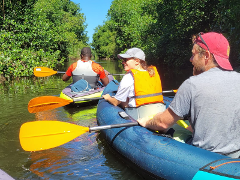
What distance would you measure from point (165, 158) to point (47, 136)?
53.7 inches

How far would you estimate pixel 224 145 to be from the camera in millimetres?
2162

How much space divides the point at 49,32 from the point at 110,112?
1139 cm

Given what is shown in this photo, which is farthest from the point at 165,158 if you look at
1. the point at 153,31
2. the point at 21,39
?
the point at 153,31

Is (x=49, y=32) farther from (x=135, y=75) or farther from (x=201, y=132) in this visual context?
(x=201, y=132)

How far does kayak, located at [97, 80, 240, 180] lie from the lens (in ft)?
6.72

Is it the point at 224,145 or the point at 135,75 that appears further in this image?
the point at 135,75

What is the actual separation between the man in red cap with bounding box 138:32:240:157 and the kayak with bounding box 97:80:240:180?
0.49ft

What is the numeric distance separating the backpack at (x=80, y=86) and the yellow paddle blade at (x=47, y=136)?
315 cm

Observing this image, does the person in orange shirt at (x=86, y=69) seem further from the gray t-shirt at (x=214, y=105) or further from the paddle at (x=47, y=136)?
the gray t-shirt at (x=214, y=105)

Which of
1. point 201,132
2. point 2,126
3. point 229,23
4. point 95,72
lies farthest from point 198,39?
point 229,23

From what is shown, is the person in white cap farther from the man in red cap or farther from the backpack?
the backpack

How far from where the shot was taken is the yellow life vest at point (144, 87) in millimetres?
3338

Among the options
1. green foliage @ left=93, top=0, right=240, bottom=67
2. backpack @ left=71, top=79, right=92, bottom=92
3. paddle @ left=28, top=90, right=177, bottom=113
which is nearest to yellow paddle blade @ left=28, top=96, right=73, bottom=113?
paddle @ left=28, top=90, right=177, bottom=113

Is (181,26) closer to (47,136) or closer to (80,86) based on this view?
(80,86)
